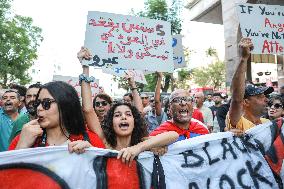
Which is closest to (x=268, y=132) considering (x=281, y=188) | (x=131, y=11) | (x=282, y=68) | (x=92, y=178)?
(x=281, y=188)

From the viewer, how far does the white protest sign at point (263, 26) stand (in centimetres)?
423

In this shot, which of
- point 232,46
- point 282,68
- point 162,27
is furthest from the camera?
point 232,46

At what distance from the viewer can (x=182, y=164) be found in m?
2.98

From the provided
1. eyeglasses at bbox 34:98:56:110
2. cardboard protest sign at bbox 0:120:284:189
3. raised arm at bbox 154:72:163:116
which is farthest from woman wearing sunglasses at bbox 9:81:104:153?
raised arm at bbox 154:72:163:116

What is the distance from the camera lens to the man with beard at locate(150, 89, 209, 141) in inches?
148

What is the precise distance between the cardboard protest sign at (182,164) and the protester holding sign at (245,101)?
0.18m

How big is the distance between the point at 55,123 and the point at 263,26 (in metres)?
2.72

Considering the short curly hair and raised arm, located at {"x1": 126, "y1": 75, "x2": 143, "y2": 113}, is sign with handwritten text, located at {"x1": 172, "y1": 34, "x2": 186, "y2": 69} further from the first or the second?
the short curly hair

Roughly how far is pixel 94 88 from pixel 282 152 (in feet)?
15.7

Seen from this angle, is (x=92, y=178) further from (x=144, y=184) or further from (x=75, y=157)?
(x=144, y=184)

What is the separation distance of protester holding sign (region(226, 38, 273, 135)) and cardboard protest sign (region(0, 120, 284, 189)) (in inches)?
7.1

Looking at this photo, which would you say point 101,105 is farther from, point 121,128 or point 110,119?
point 121,128

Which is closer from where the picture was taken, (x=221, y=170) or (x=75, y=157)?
(x=75, y=157)

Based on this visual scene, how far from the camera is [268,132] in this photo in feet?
10.9
